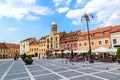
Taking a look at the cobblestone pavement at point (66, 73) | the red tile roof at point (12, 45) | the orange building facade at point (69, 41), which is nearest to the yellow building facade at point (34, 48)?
the red tile roof at point (12, 45)

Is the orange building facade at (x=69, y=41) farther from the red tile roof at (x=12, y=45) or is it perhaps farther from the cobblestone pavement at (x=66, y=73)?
the red tile roof at (x=12, y=45)

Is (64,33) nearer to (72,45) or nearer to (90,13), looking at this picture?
(72,45)

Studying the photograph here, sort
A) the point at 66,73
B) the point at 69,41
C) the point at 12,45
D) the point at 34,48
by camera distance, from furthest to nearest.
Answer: the point at 12,45 → the point at 34,48 → the point at 69,41 → the point at 66,73

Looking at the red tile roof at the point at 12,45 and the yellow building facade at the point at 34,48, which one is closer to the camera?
the yellow building facade at the point at 34,48

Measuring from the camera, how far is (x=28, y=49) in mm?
86375

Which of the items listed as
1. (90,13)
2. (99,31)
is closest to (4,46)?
(99,31)

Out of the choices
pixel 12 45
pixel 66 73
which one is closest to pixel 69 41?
pixel 66 73

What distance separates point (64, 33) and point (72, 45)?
37.2 ft

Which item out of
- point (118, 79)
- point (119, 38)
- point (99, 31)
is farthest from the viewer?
point (99, 31)

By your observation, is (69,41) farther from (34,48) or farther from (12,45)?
(12,45)

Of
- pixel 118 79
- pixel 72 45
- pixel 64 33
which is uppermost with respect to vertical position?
pixel 64 33

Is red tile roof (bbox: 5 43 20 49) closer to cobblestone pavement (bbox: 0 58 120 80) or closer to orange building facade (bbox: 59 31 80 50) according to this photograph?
orange building facade (bbox: 59 31 80 50)

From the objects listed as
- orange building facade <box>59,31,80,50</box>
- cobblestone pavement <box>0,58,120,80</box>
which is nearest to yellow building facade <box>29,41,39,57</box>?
orange building facade <box>59,31,80,50</box>

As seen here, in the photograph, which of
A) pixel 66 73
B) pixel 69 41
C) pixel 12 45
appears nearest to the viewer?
pixel 66 73
